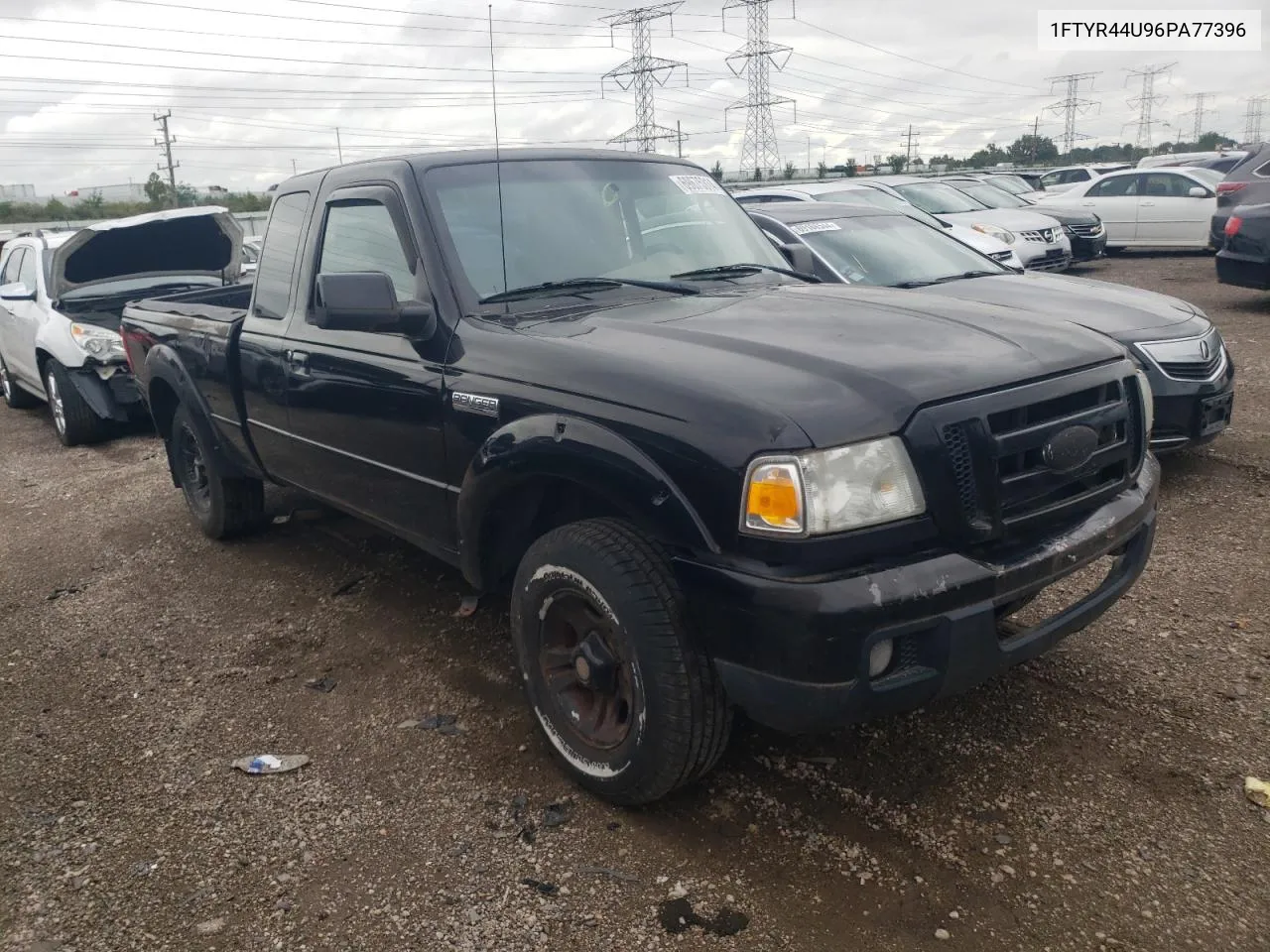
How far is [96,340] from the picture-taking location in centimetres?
806

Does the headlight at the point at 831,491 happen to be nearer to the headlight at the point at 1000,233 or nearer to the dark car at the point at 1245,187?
the dark car at the point at 1245,187

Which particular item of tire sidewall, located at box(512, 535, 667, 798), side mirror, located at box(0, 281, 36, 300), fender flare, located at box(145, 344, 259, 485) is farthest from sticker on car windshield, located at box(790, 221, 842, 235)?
side mirror, located at box(0, 281, 36, 300)

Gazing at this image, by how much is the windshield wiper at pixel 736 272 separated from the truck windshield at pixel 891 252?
2.71m

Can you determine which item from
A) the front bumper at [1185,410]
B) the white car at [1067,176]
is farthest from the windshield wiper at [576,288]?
the white car at [1067,176]

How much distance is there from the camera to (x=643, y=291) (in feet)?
11.6

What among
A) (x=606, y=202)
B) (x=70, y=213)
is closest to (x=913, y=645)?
Result: (x=606, y=202)

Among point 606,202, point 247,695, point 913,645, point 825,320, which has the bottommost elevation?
point 247,695

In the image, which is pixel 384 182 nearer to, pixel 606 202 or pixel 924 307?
pixel 606 202

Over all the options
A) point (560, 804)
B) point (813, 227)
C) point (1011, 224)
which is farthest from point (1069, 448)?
point (1011, 224)

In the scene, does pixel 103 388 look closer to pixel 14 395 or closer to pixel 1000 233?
pixel 14 395

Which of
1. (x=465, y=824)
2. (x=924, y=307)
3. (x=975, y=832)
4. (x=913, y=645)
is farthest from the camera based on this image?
(x=924, y=307)

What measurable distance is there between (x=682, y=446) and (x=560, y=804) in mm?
1217

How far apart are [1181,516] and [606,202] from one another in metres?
3.30

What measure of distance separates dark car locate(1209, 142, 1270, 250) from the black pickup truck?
869 centimetres
